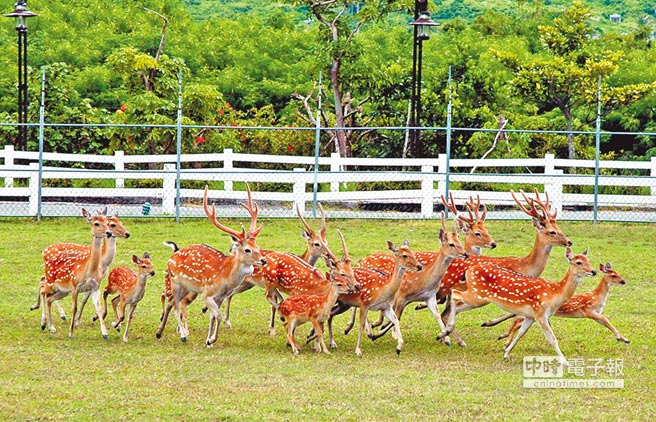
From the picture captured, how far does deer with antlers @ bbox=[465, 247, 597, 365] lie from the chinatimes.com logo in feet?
0.44

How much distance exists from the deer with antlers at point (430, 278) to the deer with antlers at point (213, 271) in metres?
1.34

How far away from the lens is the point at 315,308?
11164 mm

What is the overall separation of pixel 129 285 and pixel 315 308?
74.2 inches

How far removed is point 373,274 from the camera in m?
11.5

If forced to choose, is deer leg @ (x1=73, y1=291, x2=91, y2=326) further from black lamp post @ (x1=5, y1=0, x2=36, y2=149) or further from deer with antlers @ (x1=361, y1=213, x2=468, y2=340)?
black lamp post @ (x1=5, y1=0, x2=36, y2=149)

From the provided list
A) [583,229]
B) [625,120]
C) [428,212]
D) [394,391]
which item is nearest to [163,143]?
[428,212]

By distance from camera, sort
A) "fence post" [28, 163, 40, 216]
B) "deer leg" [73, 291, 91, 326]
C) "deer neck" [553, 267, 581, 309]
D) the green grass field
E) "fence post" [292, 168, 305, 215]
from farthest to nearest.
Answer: "fence post" [292, 168, 305, 215]
"fence post" [28, 163, 40, 216]
"deer leg" [73, 291, 91, 326]
"deer neck" [553, 267, 581, 309]
the green grass field

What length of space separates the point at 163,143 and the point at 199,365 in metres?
14.3

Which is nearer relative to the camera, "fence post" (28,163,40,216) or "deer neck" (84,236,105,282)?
"deer neck" (84,236,105,282)

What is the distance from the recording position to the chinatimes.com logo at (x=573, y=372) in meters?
10.0

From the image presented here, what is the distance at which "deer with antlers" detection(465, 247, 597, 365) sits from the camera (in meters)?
10.9

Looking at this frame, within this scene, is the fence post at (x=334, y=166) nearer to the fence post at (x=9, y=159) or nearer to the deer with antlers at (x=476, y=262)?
the fence post at (x=9, y=159)

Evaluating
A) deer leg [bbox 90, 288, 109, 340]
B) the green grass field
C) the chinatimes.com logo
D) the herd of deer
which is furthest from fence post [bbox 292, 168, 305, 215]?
the chinatimes.com logo

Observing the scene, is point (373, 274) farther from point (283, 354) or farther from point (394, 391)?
point (394, 391)
